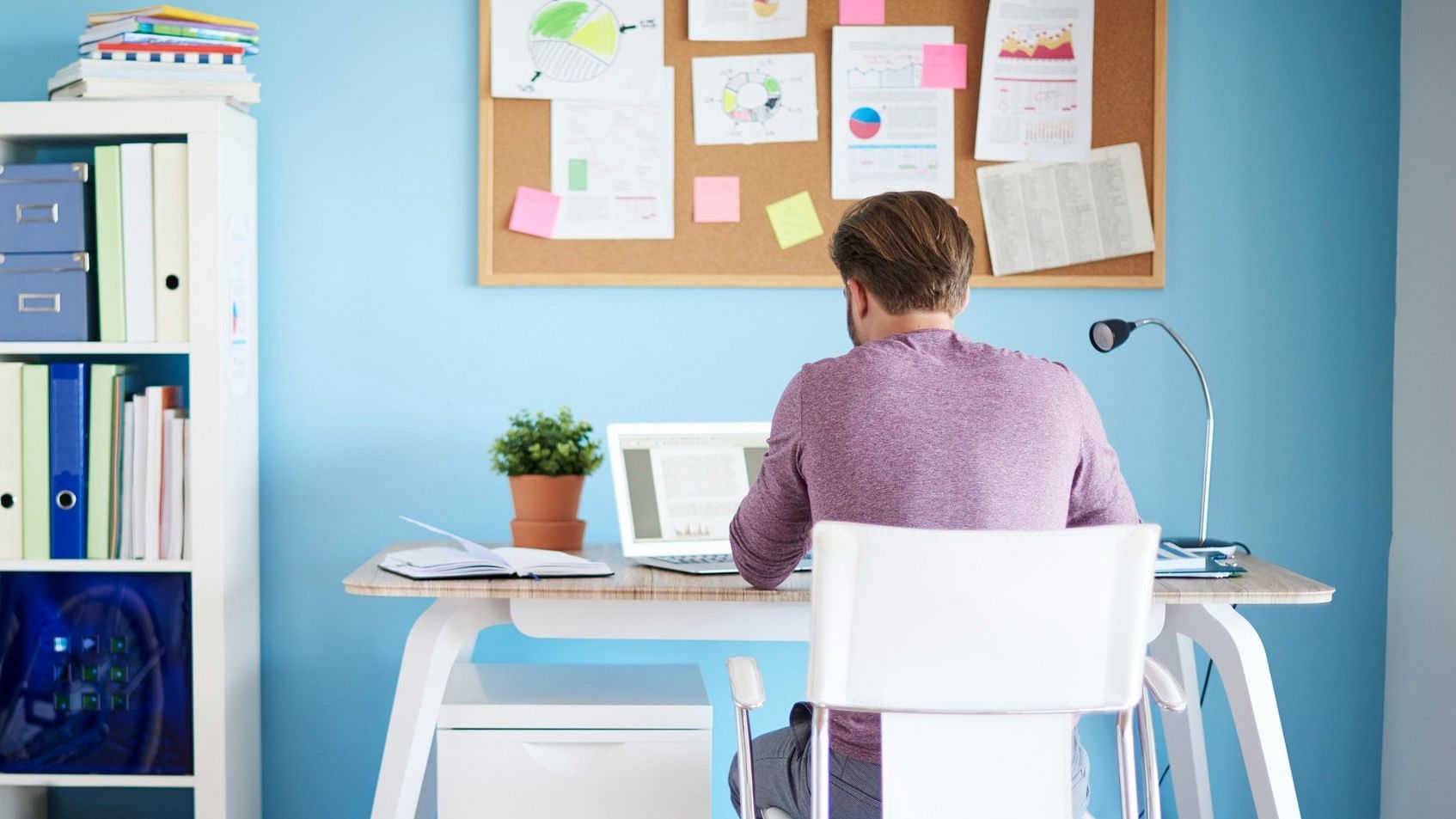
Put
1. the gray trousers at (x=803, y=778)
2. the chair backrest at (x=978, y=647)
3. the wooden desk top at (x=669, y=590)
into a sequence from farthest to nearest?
the wooden desk top at (x=669, y=590) < the gray trousers at (x=803, y=778) < the chair backrest at (x=978, y=647)

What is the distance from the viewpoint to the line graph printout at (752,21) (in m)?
2.52

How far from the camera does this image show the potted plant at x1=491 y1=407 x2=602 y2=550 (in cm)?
222

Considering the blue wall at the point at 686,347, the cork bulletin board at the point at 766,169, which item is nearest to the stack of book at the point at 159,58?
the blue wall at the point at 686,347

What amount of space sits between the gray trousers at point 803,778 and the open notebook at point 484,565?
1.30ft

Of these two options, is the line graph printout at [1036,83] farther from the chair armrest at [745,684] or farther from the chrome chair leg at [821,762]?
the chrome chair leg at [821,762]

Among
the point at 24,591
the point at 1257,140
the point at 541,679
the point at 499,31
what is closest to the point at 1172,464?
the point at 1257,140

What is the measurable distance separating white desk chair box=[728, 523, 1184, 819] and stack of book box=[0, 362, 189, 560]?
142cm

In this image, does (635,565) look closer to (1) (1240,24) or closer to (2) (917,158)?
(2) (917,158)

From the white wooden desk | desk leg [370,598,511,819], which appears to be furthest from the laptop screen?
desk leg [370,598,511,819]

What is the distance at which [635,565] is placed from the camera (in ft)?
6.97

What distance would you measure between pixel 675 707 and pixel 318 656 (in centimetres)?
97

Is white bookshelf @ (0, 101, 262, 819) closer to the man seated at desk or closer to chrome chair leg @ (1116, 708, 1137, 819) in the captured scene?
the man seated at desk

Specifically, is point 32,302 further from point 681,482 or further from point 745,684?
point 745,684

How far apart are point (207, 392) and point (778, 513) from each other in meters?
1.14
